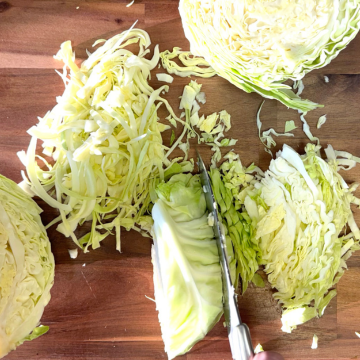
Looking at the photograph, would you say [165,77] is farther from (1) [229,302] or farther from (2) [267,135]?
(1) [229,302]

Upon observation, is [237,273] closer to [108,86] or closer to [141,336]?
[141,336]

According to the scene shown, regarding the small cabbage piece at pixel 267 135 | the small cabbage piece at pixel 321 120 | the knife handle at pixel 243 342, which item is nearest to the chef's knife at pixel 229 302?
the knife handle at pixel 243 342

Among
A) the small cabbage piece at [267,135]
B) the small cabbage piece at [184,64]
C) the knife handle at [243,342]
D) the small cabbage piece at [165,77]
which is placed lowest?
the knife handle at [243,342]

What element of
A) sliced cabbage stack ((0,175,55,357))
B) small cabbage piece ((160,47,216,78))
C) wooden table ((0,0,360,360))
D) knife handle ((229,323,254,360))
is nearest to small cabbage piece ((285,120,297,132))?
wooden table ((0,0,360,360))

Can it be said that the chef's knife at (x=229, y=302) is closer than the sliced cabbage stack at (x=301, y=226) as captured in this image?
Yes

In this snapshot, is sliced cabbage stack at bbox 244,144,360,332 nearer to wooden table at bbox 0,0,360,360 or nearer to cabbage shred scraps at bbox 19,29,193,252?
wooden table at bbox 0,0,360,360

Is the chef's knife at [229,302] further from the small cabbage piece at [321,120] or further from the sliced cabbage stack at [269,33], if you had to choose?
the small cabbage piece at [321,120]
